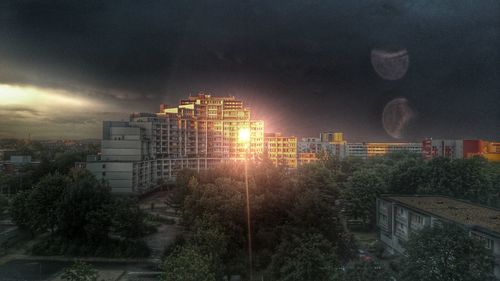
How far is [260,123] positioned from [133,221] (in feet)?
80.8


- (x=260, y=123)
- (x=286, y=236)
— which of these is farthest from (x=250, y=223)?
(x=260, y=123)

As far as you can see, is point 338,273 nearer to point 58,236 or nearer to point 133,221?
point 133,221

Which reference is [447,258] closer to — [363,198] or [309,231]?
[309,231]

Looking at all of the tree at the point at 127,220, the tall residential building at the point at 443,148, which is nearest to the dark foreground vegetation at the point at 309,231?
the tree at the point at 127,220

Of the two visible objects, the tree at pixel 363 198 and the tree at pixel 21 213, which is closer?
the tree at pixel 21 213

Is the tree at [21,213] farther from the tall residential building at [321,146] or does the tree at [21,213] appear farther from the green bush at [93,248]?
the tall residential building at [321,146]

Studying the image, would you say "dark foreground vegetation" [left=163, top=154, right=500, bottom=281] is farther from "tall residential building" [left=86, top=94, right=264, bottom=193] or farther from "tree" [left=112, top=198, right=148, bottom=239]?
"tall residential building" [left=86, top=94, right=264, bottom=193]

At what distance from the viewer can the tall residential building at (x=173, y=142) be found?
26.3 m

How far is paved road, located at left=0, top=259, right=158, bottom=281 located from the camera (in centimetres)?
1204

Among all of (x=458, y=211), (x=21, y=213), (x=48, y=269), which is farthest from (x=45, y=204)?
(x=458, y=211)

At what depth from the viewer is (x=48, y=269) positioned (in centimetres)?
1284

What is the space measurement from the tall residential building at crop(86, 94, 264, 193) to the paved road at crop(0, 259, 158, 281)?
1218 centimetres

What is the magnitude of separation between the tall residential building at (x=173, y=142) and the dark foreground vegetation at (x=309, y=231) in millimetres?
7134

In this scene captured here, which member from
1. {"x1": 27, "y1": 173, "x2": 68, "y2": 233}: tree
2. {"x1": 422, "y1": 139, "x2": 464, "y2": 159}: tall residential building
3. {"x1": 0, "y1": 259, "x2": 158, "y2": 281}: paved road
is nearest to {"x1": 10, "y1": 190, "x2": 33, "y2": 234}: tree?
{"x1": 27, "y1": 173, "x2": 68, "y2": 233}: tree
